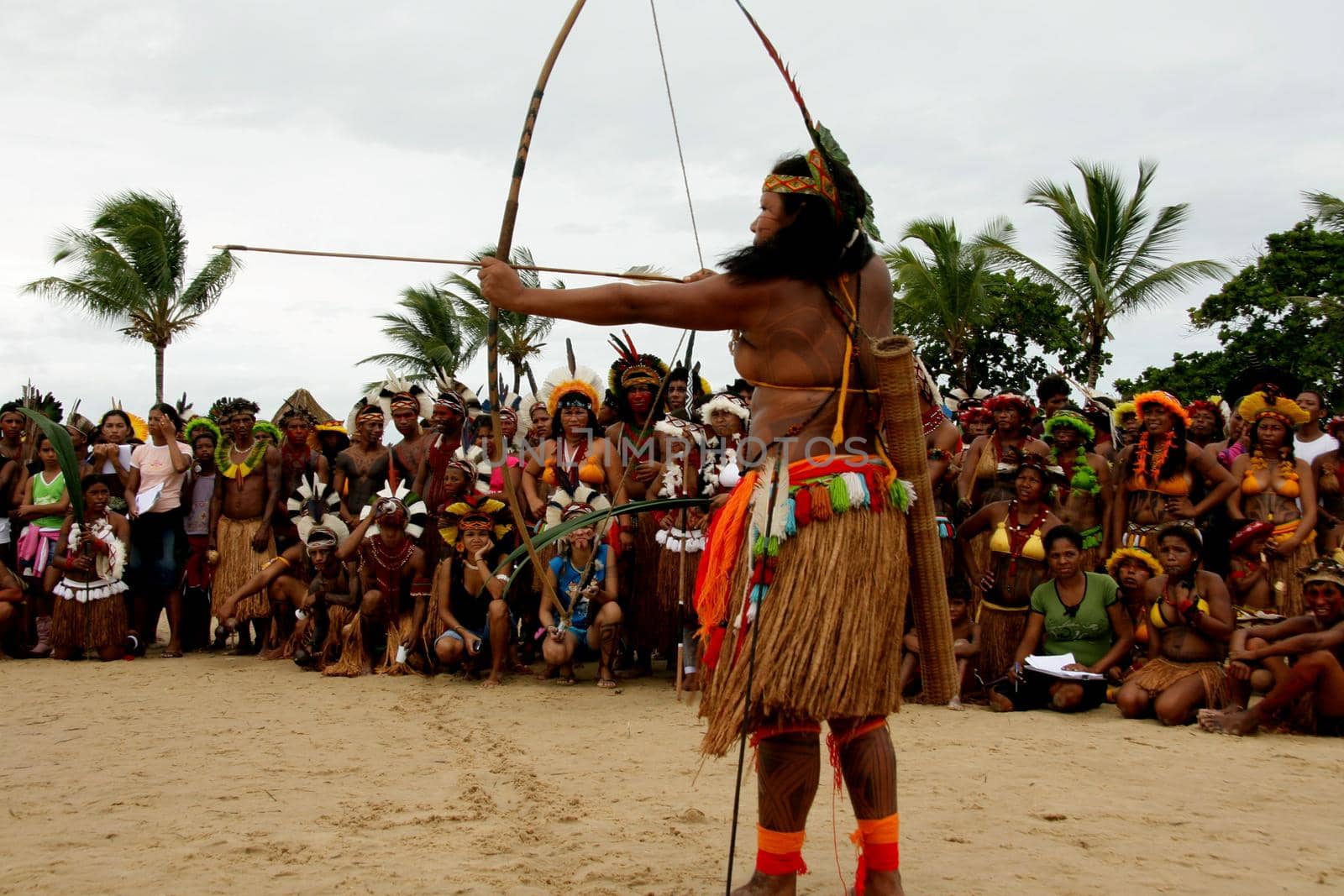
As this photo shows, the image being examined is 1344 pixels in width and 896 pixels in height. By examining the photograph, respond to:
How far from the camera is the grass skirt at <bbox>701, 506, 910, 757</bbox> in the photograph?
10.2 feet

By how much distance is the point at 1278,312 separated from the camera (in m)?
20.6

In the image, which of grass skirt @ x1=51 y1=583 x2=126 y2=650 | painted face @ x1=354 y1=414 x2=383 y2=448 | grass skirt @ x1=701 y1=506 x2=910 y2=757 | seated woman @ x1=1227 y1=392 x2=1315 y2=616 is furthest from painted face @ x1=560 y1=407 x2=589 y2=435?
grass skirt @ x1=701 y1=506 x2=910 y2=757

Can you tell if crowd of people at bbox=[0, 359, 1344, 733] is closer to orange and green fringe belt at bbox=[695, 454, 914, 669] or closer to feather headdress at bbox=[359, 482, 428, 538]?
feather headdress at bbox=[359, 482, 428, 538]

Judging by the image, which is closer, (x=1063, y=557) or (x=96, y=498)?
(x=1063, y=557)

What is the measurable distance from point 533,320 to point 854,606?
2225 cm

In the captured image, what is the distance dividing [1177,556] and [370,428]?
566 cm

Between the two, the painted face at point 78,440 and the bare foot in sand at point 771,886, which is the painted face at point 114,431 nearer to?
the painted face at point 78,440

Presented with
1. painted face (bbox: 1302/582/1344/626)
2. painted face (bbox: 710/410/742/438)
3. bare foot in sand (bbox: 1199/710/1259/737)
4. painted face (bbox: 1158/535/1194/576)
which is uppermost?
painted face (bbox: 710/410/742/438)

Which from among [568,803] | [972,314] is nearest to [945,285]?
[972,314]

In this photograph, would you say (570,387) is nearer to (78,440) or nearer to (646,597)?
(646,597)

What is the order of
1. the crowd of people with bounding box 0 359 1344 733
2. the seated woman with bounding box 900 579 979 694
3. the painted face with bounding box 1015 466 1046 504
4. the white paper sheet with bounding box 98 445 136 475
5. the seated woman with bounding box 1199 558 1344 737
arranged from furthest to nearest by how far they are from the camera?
the white paper sheet with bounding box 98 445 136 475
the painted face with bounding box 1015 466 1046 504
the seated woman with bounding box 900 579 979 694
the crowd of people with bounding box 0 359 1344 733
the seated woman with bounding box 1199 558 1344 737

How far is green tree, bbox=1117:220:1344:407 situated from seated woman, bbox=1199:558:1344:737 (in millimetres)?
15314

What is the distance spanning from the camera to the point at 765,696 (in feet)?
10.2

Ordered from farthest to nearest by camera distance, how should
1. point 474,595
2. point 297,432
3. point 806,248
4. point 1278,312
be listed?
point 1278,312, point 297,432, point 474,595, point 806,248
